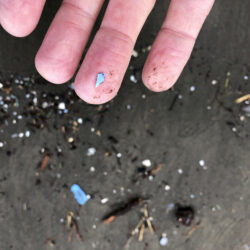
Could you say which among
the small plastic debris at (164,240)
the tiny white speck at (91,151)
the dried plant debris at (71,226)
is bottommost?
the dried plant debris at (71,226)

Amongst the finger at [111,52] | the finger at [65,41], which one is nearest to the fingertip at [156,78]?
the finger at [111,52]

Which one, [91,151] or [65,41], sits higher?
[65,41]

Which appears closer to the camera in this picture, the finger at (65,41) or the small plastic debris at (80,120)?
the finger at (65,41)

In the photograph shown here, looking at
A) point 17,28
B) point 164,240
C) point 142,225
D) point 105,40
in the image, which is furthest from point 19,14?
point 164,240

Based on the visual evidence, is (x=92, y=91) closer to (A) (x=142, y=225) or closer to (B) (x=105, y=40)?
(B) (x=105, y=40)

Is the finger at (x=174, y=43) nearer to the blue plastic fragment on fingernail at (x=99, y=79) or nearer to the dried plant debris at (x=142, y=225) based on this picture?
the blue plastic fragment on fingernail at (x=99, y=79)

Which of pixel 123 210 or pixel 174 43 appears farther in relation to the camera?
pixel 123 210

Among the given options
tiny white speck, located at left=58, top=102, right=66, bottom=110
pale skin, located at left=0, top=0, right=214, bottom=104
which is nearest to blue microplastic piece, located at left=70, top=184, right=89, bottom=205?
tiny white speck, located at left=58, top=102, right=66, bottom=110
